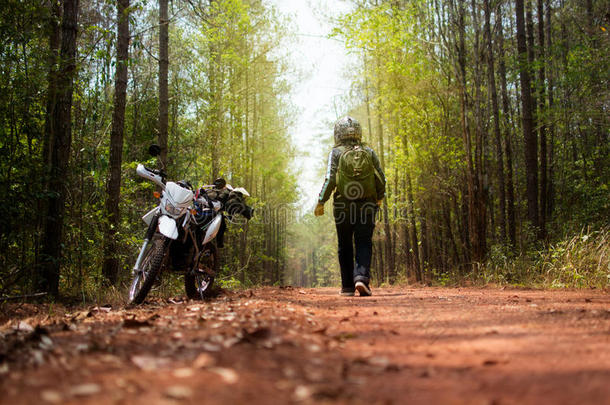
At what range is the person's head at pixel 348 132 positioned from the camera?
6914 mm

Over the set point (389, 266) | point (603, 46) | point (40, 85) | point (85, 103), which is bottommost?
point (389, 266)

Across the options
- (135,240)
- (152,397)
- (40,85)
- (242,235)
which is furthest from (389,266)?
(152,397)

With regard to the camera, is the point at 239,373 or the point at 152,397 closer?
the point at 152,397

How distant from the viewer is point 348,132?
691cm

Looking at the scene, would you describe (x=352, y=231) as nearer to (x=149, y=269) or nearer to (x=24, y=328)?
(x=149, y=269)

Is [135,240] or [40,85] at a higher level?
[40,85]

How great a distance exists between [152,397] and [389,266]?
63.1 ft

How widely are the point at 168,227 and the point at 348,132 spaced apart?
3108 millimetres

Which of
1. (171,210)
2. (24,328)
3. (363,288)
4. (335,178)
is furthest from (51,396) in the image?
(335,178)

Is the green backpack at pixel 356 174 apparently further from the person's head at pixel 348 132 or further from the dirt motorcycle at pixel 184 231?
the dirt motorcycle at pixel 184 231

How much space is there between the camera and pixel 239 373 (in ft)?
5.82

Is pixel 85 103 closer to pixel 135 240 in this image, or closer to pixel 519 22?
pixel 135 240

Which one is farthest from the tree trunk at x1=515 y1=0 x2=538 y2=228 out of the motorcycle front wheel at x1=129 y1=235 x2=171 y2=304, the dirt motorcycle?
the motorcycle front wheel at x1=129 y1=235 x2=171 y2=304

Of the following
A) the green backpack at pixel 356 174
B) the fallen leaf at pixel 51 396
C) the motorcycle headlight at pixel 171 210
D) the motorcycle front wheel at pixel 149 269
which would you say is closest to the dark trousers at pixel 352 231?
the green backpack at pixel 356 174
